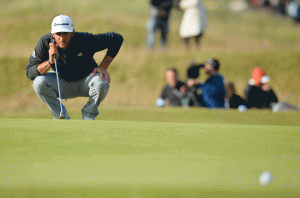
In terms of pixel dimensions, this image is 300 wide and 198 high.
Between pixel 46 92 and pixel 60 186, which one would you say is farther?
pixel 46 92

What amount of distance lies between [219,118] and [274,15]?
24.2 meters

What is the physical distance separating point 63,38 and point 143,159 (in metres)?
2.43

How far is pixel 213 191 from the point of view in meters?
1.76

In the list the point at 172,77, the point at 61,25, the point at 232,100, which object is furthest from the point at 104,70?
the point at 232,100

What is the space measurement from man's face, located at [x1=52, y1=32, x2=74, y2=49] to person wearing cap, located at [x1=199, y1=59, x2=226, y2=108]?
289 cm

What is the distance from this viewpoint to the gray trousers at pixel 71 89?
4750 millimetres

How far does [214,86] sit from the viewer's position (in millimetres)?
6766

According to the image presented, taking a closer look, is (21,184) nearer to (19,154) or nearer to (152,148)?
(19,154)

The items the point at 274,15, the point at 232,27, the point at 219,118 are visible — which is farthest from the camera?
the point at 274,15

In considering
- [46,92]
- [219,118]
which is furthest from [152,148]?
[219,118]

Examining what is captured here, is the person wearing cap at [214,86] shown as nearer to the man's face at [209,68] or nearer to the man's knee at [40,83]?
the man's face at [209,68]

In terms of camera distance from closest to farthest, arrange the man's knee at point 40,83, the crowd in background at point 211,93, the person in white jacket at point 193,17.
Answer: the man's knee at point 40,83, the crowd in background at point 211,93, the person in white jacket at point 193,17

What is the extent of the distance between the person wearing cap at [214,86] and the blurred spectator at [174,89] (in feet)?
2.08

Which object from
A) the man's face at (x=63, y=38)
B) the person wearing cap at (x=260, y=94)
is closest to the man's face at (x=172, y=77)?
the person wearing cap at (x=260, y=94)
